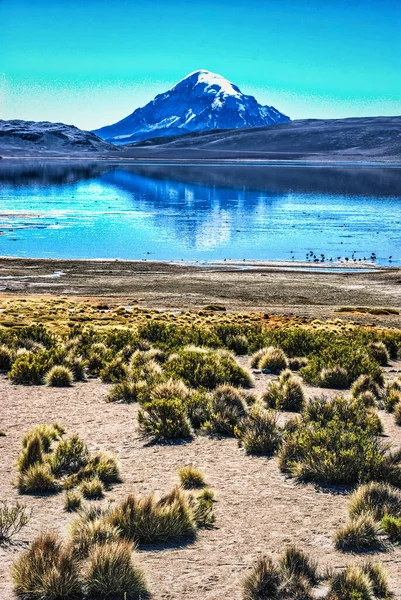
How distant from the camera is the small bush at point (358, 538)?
6.01m

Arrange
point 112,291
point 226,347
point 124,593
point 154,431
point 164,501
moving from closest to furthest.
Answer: point 124,593, point 164,501, point 154,431, point 226,347, point 112,291

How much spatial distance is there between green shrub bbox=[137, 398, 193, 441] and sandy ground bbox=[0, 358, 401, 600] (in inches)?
7.8

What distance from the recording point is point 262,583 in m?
5.17

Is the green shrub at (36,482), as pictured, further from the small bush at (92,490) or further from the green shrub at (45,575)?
the green shrub at (45,575)

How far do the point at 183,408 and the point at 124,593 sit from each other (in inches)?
179

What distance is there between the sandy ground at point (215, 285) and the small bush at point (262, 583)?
791 inches

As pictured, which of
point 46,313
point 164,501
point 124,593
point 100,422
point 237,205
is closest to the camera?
point 124,593

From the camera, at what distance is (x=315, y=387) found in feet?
40.9

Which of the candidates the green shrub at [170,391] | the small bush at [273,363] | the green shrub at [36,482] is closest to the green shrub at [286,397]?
the green shrub at [170,391]

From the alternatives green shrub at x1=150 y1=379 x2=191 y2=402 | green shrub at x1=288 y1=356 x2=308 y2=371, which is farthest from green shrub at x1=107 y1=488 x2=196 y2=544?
green shrub at x1=288 y1=356 x2=308 y2=371

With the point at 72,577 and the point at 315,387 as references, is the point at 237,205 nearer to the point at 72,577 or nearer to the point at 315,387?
the point at 315,387

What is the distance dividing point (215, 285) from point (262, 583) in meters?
31.0

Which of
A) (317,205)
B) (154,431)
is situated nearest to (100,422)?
(154,431)

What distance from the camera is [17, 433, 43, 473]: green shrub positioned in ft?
24.8
